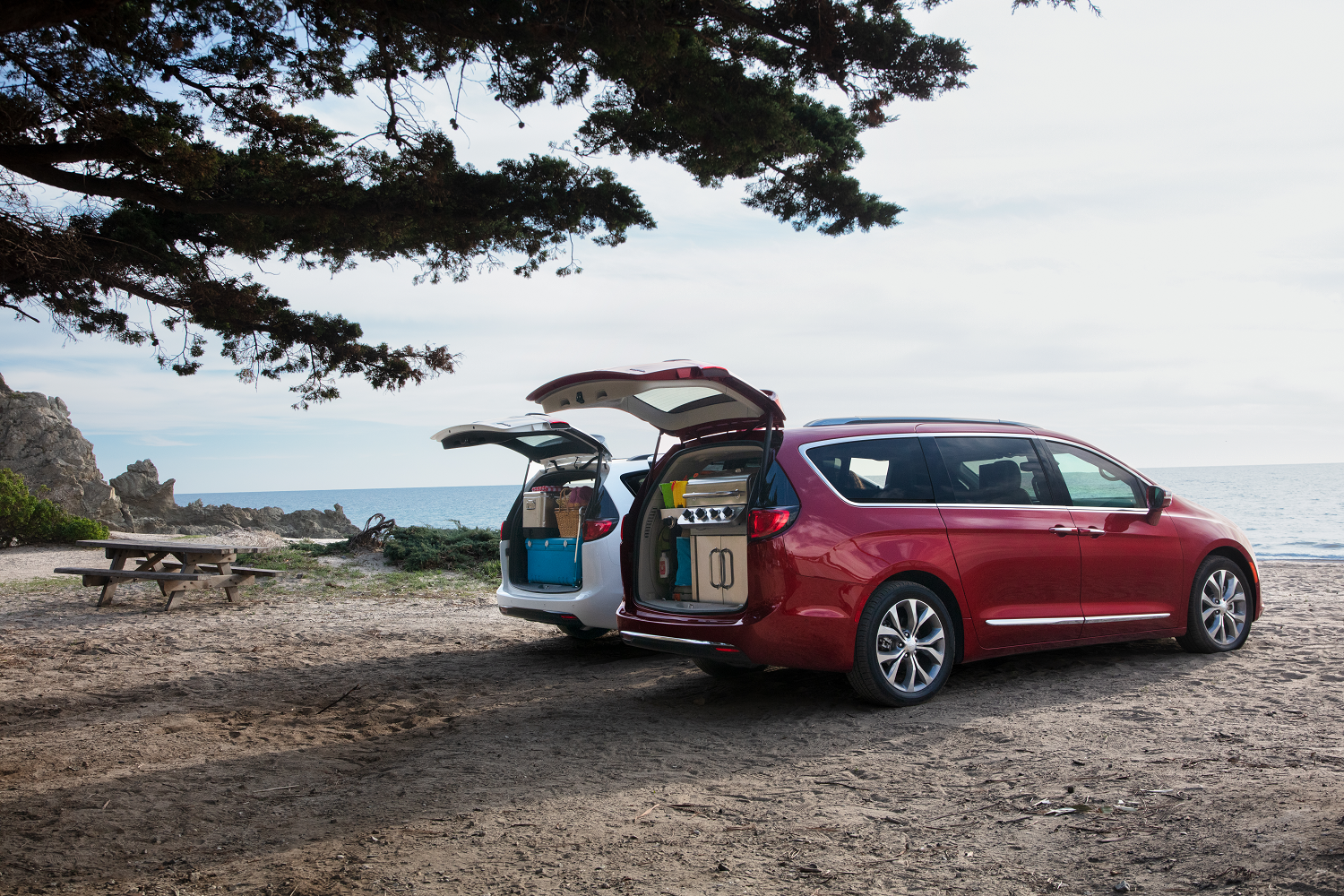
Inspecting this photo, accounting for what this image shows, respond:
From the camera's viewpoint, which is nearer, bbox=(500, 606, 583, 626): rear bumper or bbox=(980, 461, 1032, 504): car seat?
bbox=(980, 461, 1032, 504): car seat

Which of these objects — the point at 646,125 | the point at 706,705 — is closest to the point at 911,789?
the point at 706,705

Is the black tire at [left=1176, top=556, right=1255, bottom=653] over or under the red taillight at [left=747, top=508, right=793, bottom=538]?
under

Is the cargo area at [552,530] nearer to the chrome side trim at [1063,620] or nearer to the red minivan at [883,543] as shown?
the red minivan at [883,543]

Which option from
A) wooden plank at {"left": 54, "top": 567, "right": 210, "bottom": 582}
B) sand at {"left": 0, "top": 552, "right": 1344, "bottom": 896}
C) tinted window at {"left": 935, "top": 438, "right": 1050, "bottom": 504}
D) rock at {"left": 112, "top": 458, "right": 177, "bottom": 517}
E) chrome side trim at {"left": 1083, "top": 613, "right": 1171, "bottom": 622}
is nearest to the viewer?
sand at {"left": 0, "top": 552, "right": 1344, "bottom": 896}

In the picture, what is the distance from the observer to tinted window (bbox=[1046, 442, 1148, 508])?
6.55m

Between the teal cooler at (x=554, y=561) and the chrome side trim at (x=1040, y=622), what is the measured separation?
10.6ft

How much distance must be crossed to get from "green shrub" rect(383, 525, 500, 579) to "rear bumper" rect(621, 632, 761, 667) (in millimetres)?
8977

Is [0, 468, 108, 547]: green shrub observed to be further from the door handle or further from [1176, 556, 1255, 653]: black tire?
[1176, 556, 1255, 653]: black tire

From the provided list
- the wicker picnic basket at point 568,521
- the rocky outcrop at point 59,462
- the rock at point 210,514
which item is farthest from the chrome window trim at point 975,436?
the rock at point 210,514

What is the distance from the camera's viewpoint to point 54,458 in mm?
24938

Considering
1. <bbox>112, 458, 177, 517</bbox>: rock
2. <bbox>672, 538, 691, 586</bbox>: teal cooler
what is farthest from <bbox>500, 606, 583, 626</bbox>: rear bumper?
<bbox>112, 458, 177, 517</bbox>: rock

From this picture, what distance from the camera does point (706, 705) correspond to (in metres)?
6.00

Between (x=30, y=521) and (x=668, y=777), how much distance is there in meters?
19.0

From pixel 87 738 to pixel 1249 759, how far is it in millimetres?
6100
